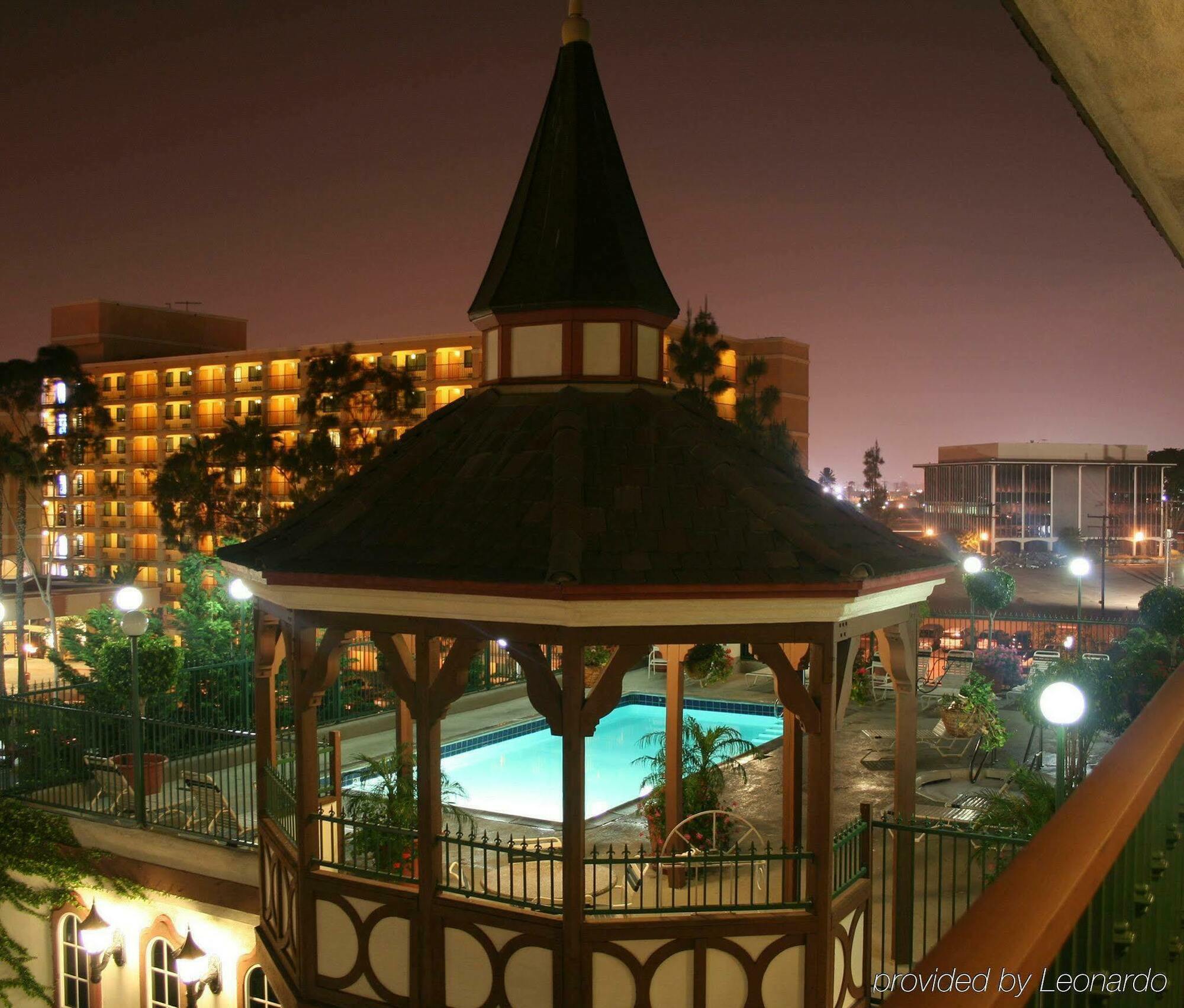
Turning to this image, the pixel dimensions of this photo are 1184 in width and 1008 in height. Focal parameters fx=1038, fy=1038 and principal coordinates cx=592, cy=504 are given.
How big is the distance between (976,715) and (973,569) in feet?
17.7

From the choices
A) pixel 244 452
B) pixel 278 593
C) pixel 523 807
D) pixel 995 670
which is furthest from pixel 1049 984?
pixel 244 452

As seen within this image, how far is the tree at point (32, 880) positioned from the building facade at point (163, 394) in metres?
43.5

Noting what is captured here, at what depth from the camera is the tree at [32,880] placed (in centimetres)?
1112

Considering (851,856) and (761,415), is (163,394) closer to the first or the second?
(761,415)

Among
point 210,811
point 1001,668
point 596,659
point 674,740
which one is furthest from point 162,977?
point 1001,668

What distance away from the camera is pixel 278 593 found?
725 cm

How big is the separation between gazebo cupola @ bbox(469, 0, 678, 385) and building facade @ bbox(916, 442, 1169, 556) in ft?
342

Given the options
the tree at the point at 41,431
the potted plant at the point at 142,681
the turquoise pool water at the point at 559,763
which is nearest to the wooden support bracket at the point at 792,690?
the turquoise pool water at the point at 559,763

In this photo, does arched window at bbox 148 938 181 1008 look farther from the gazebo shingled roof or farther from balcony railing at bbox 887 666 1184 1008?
balcony railing at bbox 887 666 1184 1008

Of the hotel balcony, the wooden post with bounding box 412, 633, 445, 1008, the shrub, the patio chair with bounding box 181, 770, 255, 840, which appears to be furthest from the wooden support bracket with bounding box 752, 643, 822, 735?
the hotel balcony

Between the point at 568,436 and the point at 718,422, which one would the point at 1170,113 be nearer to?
the point at 568,436

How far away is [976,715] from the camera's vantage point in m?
13.9

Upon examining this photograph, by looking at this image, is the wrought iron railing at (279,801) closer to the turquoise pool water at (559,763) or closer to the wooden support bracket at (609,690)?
the wooden support bracket at (609,690)

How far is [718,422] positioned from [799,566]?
2.33m
